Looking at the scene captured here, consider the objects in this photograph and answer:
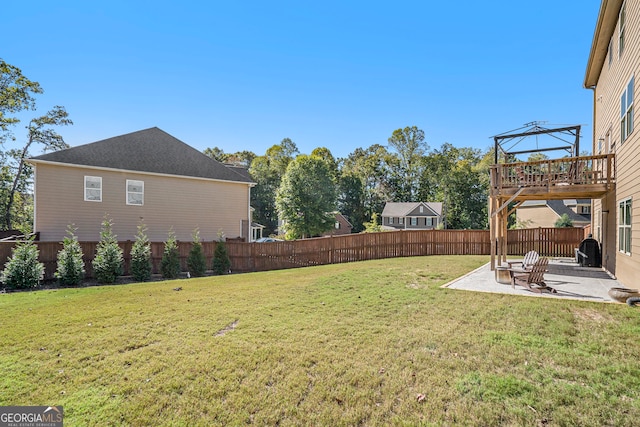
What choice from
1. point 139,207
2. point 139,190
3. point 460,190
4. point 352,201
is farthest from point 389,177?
point 139,207

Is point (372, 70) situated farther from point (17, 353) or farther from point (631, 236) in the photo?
point (17, 353)

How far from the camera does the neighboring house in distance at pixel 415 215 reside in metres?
40.9

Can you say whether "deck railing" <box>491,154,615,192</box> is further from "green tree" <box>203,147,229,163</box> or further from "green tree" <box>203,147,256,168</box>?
"green tree" <box>203,147,229,163</box>

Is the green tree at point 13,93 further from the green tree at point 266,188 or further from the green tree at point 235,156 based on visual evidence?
the green tree at point 235,156

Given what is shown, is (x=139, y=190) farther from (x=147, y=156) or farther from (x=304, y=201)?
(x=304, y=201)

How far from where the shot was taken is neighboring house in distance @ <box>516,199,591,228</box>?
30.5 metres

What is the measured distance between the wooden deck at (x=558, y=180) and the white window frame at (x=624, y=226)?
1.06 metres

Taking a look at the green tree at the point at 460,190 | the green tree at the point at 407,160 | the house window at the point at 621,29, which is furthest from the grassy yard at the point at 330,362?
the green tree at the point at 407,160

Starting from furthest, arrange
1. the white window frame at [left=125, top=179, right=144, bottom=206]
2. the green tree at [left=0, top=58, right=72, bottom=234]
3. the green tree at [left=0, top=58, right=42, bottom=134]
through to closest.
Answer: the green tree at [left=0, top=58, right=72, bottom=234] < the green tree at [left=0, top=58, right=42, bottom=134] < the white window frame at [left=125, top=179, right=144, bottom=206]

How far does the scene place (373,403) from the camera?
113 inches

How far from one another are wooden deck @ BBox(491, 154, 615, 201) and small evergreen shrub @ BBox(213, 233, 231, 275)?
11.0m

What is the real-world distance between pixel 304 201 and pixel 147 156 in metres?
16.0

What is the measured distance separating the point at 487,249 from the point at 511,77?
10724mm

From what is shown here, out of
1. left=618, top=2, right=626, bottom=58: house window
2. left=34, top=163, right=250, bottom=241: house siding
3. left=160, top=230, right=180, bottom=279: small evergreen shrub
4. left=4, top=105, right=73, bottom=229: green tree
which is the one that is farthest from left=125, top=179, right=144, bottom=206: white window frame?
left=618, top=2, right=626, bottom=58: house window
